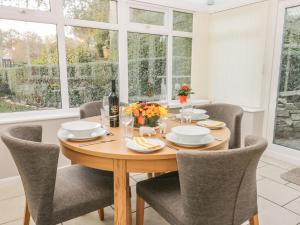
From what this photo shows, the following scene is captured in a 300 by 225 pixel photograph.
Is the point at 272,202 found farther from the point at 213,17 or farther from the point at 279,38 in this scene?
the point at 213,17

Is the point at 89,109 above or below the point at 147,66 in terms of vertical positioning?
below

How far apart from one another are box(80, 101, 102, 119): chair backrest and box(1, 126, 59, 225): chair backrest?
112 centimetres

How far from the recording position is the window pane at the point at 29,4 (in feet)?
8.61

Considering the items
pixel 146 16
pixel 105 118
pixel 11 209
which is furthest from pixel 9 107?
pixel 146 16

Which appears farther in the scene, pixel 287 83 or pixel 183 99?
pixel 183 99

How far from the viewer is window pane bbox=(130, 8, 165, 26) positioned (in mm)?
3505

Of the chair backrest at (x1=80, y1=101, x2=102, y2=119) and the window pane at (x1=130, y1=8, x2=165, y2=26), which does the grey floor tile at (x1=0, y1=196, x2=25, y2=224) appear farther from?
the window pane at (x1=130, y1=8, x2=165, y2=26)

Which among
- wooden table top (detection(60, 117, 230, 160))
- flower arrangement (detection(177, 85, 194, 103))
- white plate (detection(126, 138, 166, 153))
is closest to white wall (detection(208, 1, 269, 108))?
flower arrangement (detection(177, 85, 194, 103))

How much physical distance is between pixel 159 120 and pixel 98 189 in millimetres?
668

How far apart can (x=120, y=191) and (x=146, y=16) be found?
2.92 meters

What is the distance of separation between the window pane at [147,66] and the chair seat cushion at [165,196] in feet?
7.19

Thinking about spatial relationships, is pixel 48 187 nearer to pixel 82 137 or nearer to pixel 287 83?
pixel 82 137

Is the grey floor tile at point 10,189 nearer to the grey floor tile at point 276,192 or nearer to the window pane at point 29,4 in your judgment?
the window pane at point 29,4

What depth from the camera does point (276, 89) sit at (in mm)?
3375
